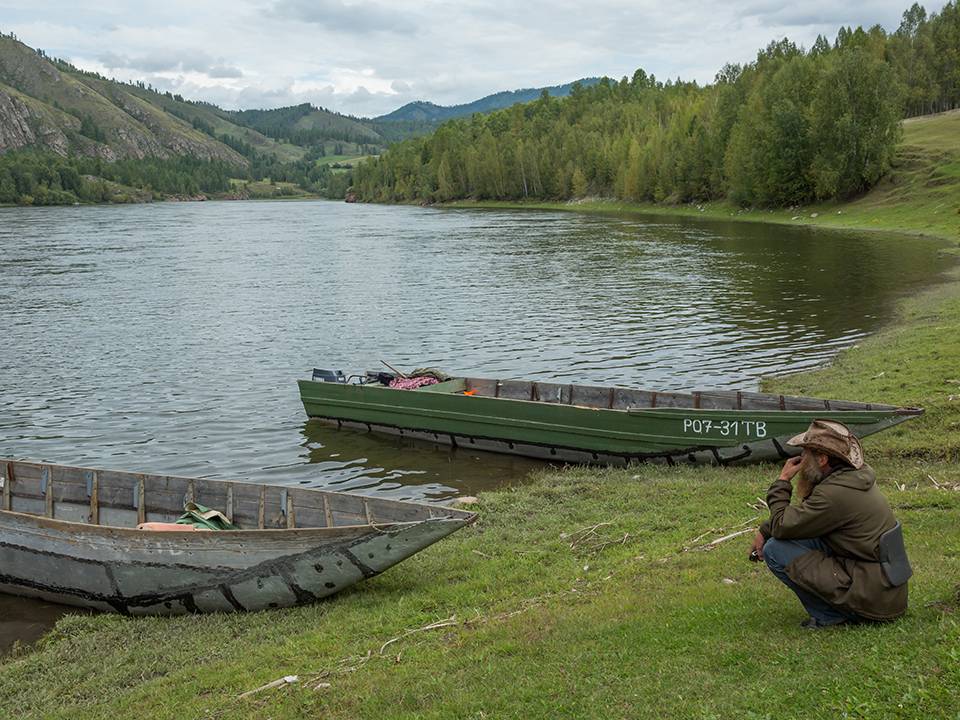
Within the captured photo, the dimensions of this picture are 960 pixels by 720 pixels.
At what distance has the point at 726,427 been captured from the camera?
609 inches

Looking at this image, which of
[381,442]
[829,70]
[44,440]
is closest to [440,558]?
[381,442]

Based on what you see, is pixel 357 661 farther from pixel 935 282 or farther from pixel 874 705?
pixel 935 282

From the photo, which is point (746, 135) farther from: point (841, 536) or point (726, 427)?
point (841, 536)

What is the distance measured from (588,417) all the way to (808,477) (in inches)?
409

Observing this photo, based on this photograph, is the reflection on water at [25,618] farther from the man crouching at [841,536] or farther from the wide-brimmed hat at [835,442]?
the wide-brimmed hat at [835,442]

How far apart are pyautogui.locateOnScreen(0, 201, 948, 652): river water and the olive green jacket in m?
10.6

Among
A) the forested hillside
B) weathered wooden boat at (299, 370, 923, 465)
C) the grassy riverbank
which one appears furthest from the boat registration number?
the forested hillside

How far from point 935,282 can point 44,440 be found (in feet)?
124

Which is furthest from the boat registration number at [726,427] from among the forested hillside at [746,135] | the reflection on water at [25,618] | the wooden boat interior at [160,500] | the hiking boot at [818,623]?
the forested hillside at [746,135]

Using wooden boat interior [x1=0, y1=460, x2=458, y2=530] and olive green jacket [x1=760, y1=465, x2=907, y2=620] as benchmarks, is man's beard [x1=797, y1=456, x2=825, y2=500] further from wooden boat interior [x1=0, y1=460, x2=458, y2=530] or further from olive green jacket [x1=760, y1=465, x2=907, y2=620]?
wooden boat interior [x1=0, y1=460, x2=458, y2=530]

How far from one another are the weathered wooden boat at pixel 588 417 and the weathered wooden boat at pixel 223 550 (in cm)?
704

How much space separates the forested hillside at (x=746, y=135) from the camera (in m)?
73.2

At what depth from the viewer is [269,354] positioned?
31.2 m

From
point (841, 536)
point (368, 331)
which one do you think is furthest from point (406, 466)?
point (368, 331)
